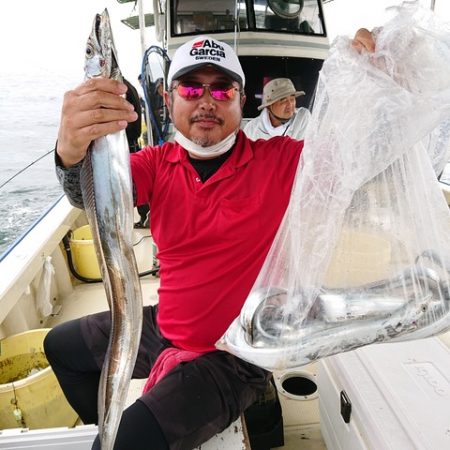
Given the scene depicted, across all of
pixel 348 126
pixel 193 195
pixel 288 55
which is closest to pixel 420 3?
pixel 348 126

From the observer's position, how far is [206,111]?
5.40 ft

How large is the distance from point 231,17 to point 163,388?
233 inches

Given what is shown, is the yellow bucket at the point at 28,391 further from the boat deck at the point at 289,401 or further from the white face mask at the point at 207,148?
the white face mask at the point at 207,148

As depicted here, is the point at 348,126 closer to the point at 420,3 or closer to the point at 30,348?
Answer: the point at 420,3

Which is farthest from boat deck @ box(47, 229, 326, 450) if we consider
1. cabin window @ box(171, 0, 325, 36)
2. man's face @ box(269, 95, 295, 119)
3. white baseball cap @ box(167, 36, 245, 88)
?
cabin window @ box(171, 0, 325, 36)

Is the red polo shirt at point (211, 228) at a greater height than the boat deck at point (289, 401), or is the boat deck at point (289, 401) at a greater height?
the red polo shirt at point (211, 228)

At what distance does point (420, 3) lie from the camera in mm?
914

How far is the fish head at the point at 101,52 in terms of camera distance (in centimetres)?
91

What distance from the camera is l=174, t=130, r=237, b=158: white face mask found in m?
1.72

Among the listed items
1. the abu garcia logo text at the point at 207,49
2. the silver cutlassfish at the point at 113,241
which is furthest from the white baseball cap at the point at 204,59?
the silver cutlassfish at the point at 113,241

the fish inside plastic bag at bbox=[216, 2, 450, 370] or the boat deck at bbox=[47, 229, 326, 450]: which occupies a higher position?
the fish inside plastic bag at bbox=[216, 2, 450, 370]

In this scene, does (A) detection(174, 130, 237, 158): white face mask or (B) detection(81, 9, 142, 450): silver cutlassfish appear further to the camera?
(A) detection(174, 130, 237, 158): white face mask

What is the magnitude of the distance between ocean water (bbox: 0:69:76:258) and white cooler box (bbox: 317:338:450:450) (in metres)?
1.28

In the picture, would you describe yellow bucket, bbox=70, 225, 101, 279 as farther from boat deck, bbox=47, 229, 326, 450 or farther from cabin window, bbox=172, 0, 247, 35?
cabin window, bbox=172, 0, 247, 35
